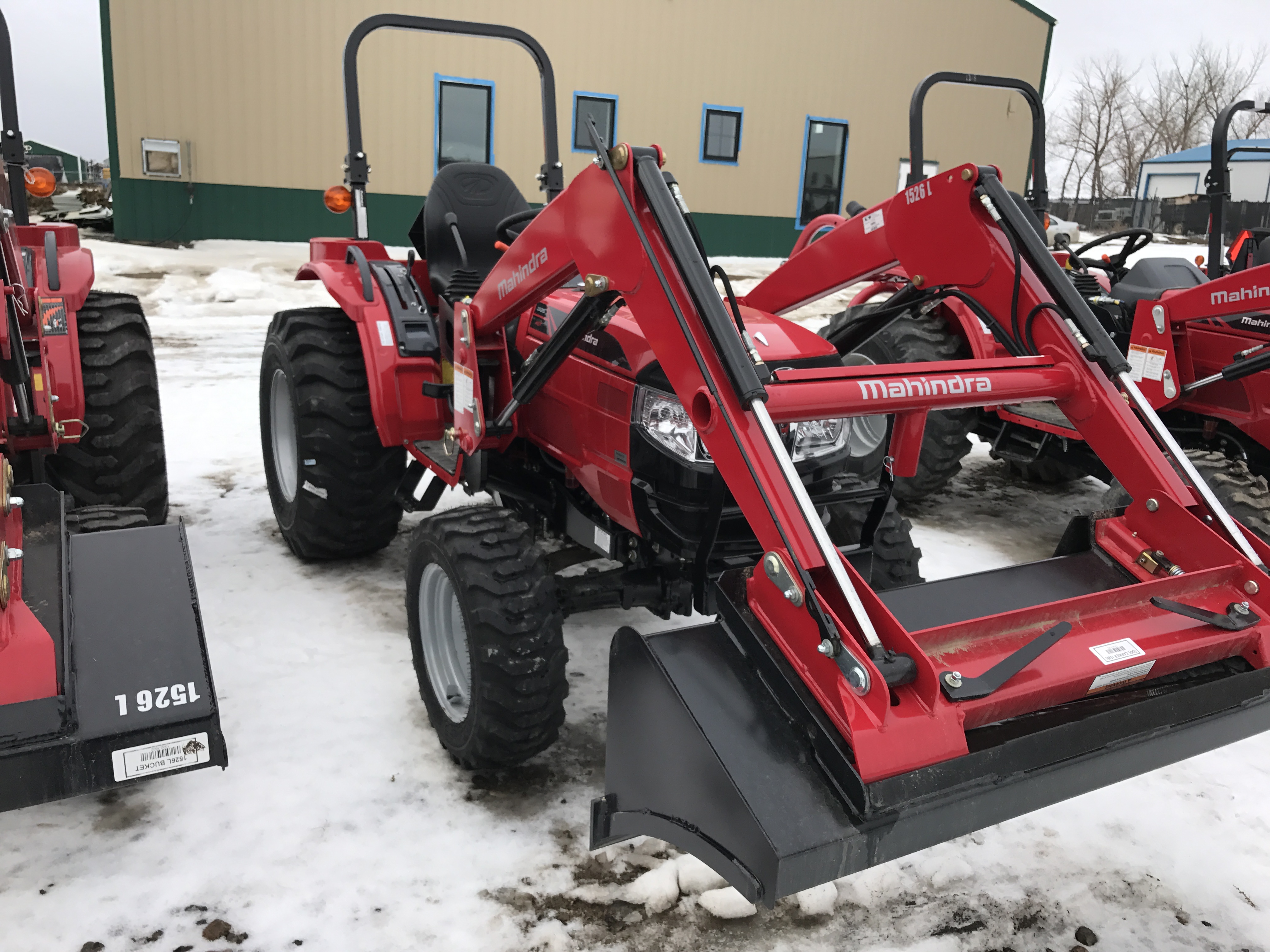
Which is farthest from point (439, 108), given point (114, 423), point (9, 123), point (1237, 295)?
point (1237, 295)

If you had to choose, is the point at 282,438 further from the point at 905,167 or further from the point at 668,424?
the point at 905,167

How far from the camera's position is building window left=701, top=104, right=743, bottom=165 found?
15.4 metres

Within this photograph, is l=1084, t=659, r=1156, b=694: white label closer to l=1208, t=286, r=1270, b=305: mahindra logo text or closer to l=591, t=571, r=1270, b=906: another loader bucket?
l=591, t=571, r=1270, b=906: another loader bucket

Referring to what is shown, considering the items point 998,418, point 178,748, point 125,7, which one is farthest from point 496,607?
point 125,7

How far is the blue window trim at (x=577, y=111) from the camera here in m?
14.4

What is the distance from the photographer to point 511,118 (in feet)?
46.0

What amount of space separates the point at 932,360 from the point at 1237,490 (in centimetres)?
159

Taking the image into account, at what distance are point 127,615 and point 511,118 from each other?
12.8 metres

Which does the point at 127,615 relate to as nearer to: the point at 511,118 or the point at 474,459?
the point at 474,459

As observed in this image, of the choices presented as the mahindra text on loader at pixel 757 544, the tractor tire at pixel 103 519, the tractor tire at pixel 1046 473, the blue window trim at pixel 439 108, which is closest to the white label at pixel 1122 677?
the mahindra text on loader at pixel 757 544

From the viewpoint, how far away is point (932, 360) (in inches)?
200

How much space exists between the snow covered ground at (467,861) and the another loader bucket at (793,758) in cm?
43

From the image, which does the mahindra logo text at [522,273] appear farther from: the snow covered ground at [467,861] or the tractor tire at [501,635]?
the snow covered ground at [467,861]

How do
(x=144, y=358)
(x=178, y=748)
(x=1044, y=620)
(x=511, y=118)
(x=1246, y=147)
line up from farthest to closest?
1. (x=511, y=118)
2. (x=1246, y=147)
3. (x=144, y=358)
4. (x=178, y=748)
5. (x=1044, y=620)
